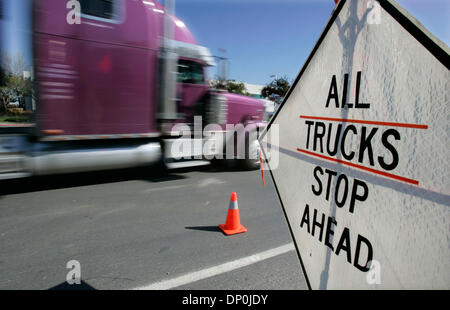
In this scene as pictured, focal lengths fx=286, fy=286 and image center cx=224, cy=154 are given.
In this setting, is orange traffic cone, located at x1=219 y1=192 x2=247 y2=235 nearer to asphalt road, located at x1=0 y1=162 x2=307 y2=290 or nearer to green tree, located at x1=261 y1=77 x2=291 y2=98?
asphalt road, located at x1=0 y1=162 x2=307 y2=290

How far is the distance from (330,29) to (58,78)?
4.75m

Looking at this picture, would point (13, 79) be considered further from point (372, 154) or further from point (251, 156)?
point (372, 154)

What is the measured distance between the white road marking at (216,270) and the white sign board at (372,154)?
162 cm

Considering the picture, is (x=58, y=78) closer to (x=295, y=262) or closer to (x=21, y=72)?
(x=21, y=72)

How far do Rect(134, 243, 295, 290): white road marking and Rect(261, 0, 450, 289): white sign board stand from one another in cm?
162

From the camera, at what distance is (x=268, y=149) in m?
1.61

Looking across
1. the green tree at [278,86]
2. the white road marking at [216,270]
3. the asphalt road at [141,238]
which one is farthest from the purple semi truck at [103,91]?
the green tree at [278,86]

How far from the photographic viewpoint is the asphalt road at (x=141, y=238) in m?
2.63

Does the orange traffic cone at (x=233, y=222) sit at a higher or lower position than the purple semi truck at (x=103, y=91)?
lower

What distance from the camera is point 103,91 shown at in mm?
5020

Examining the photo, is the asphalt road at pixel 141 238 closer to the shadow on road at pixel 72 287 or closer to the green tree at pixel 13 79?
the shadow on road at pixel 72 287

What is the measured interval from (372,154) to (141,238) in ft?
10.2
